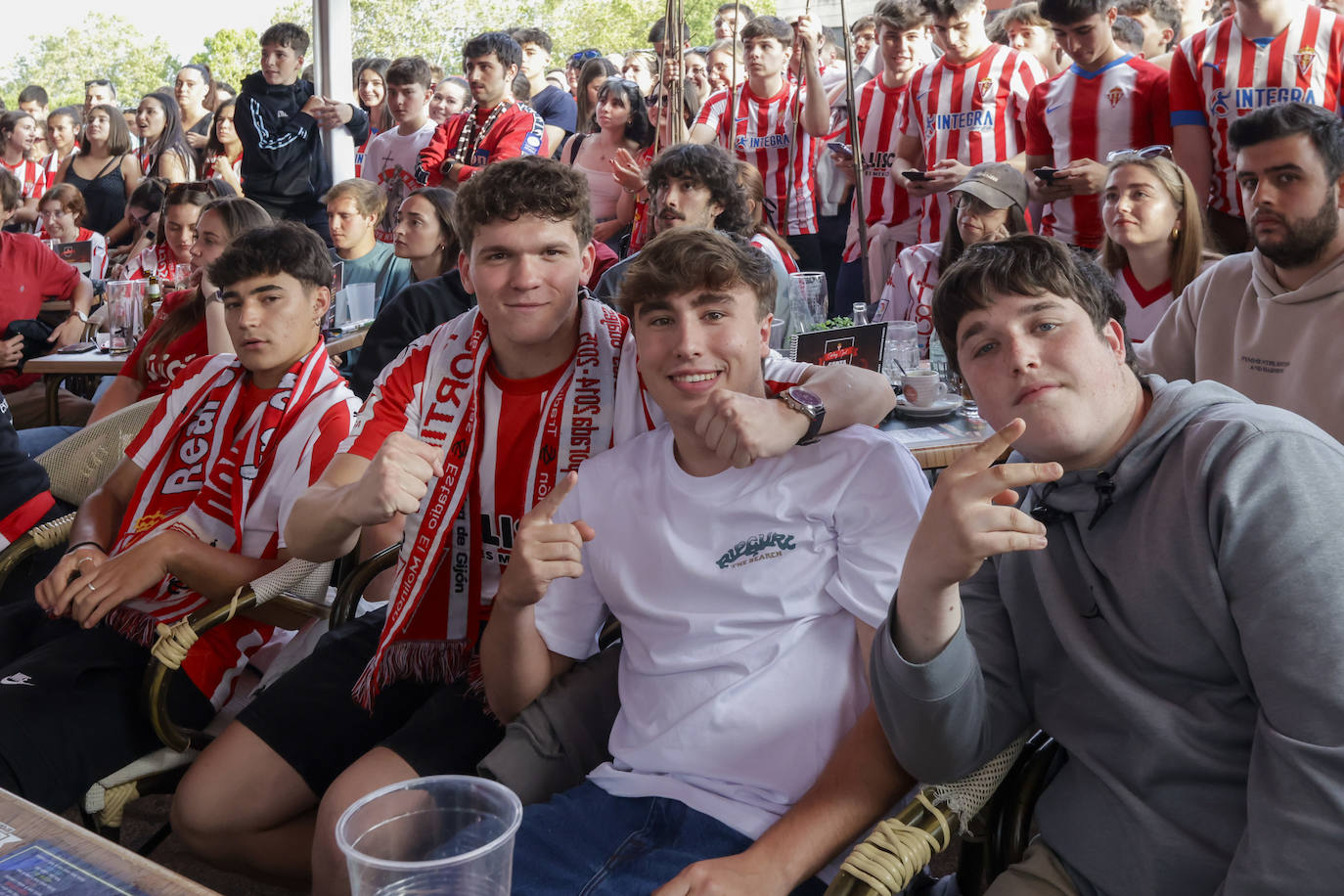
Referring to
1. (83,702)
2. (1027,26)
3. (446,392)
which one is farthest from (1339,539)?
(1027,26)

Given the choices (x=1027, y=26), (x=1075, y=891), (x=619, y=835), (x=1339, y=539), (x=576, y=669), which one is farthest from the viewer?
(x=1027, y=26)

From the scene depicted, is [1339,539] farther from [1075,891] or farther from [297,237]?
[297,237]

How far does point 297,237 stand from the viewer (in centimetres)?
243

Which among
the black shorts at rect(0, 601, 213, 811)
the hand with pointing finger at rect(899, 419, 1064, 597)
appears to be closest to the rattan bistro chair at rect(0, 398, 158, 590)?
the black shorts at rect(0, 601, 213, 811)

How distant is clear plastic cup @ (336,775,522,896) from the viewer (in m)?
0.90

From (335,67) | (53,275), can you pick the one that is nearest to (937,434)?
(53,275)

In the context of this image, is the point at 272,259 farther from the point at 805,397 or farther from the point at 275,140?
the point at 275,140

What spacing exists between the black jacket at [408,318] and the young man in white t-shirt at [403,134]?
8.30ft

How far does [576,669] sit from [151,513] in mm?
1133

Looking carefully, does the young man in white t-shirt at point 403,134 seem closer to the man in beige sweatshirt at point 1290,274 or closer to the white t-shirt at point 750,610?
the man in beige sweatshirt at point 1290,274

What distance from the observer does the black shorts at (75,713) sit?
182 cm

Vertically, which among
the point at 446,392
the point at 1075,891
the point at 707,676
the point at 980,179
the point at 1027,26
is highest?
the point at 1027,26

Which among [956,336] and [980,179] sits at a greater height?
[980,179]

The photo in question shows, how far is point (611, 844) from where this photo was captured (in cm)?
141
